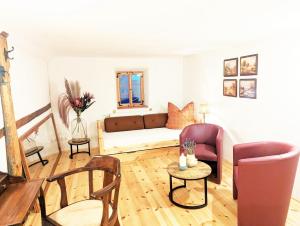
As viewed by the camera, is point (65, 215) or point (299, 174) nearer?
point (65, 215)

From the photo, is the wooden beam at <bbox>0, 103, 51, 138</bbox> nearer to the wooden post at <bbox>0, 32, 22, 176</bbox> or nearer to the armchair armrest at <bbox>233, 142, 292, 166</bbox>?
the wooden post at <bbox>0, 32, 22, 176</bbox>

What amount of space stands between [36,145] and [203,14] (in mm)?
2823

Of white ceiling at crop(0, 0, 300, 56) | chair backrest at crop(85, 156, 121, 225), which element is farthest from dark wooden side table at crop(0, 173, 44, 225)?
white ceiling at crop(0, 0, 300, 56)

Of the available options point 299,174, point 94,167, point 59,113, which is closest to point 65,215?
point 94,167

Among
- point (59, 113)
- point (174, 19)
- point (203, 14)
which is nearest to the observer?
point (203, 14)

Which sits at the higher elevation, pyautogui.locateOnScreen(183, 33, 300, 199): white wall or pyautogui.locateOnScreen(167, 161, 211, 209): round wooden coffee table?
pyautogui.locateOnScreen(183, 33, 300, 199): white wall

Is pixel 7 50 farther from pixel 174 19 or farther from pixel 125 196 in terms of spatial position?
pixel 125 196

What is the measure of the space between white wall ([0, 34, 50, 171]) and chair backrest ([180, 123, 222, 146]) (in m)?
2.40

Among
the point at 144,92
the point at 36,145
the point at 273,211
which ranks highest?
the point at 144,92

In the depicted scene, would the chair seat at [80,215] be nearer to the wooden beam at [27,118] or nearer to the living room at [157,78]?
the living room at [157,78]

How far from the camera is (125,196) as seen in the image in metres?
3.07

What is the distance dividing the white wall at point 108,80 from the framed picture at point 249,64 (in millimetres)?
2122

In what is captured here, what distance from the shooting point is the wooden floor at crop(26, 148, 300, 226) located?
252 cm

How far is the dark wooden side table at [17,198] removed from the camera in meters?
1.37
